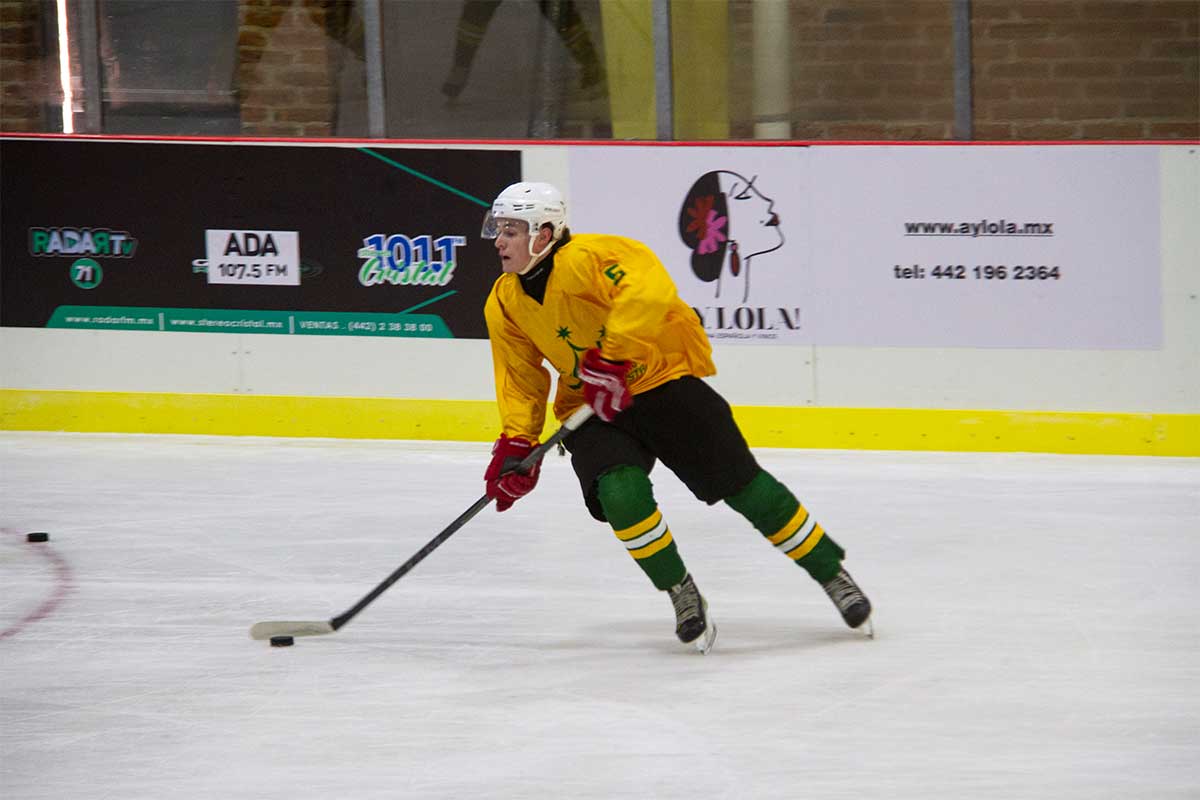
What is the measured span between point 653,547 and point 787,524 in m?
0.30

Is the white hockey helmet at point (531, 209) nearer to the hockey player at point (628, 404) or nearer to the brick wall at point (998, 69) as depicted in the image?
the hockey player at point (628, 404)

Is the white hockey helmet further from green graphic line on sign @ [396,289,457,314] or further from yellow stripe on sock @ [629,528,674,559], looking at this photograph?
green graphic line on sign @ [396,289,457,314]

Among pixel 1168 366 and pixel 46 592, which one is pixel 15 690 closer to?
pixel 46 592

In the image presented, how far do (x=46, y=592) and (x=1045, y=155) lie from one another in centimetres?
335

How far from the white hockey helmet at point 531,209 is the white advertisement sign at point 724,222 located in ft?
7.46

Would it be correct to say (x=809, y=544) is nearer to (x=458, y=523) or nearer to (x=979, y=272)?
(x=458, y=523)

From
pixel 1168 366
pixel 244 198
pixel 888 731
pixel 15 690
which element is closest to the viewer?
pixel 888 731

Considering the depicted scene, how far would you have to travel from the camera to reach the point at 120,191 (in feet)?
21.2

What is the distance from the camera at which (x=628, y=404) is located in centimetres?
349

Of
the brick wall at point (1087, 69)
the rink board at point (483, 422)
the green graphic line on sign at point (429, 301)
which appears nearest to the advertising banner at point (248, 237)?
the green graphic line on sign at point (429, 301)

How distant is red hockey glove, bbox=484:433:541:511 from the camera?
3605 millimetres

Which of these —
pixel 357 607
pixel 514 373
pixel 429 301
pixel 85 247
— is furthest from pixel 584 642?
pixel 85 247

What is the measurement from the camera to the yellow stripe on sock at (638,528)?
3506 mm

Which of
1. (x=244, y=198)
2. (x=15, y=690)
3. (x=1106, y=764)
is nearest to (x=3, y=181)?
(x=244, y=198)
